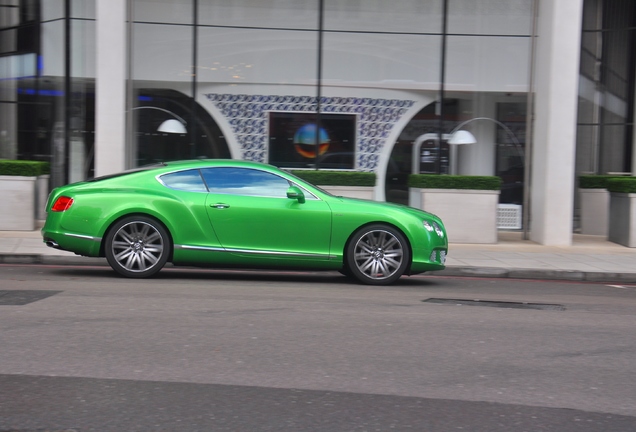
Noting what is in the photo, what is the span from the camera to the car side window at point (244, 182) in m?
9.88

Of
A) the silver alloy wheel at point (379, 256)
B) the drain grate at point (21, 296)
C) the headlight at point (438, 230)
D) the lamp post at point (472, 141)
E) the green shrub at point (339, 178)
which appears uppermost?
the lamp post at point (472, 141)

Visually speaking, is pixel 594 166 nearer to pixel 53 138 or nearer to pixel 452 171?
A: pixel 452 171

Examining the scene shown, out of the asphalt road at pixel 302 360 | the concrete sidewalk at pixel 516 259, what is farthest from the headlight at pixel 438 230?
the concrete sidewalk at pixel 516 259

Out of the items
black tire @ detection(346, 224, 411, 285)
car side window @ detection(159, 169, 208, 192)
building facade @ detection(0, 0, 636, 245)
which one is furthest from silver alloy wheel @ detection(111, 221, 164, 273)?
building facade @ detection(0, 0, 636, 245)

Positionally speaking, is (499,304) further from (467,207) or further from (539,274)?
(467,207)

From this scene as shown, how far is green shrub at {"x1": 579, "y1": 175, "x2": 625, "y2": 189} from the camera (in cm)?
1825

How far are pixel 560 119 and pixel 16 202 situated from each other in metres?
10.9

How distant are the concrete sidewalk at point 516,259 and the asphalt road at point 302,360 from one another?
8.56 ft

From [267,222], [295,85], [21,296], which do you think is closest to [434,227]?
[267,222]

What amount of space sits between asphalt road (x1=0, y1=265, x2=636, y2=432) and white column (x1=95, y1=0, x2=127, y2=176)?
6.71 m

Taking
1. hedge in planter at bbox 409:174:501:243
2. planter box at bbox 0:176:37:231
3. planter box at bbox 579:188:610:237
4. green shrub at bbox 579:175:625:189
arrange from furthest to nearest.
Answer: planter box at bbox 579:188:610:237 < green shrub at bbox 579:175:625:189 < hedge in planter at bbox 409:174:501:243 < planter box at bbox 0:176:37:231

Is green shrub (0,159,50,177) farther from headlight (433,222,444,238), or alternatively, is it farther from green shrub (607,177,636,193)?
green shrub (607,177,636,193)

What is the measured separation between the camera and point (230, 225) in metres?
9.69

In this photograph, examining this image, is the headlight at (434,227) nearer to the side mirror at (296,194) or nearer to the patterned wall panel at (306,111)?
the side mirror at (296,194)
